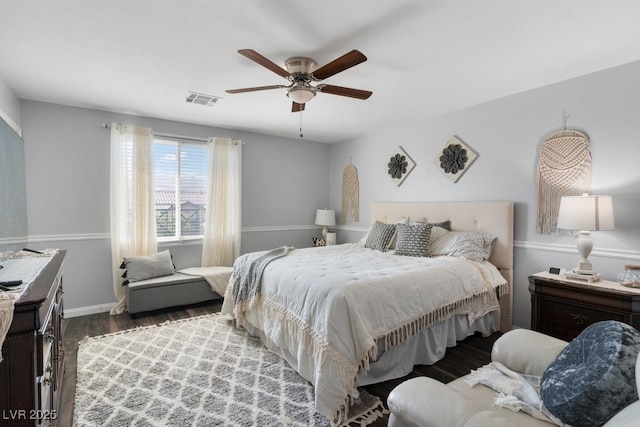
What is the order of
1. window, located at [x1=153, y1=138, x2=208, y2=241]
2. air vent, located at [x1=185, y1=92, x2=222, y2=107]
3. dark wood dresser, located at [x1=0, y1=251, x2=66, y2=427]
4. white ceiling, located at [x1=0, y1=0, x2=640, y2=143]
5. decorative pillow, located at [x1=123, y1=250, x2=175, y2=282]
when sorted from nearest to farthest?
dark wood dresser, located at [x1=0, y1=251, x2=66, y2=427], white ceiling, located at [x1=0, y1=0, x2=640, y2=143], air vent, located at [x1=185, y1=92, x2=222, y2=107], decorative pillow, located at [x1=123, y1=250, x2=175, y2=282], window, located at [x1=153, y1=138, x2=208, y2=241]

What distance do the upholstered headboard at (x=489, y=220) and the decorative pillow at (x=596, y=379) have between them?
2.15 meters

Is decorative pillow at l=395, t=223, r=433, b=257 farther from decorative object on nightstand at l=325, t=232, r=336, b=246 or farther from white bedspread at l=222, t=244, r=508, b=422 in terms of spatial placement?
decorative object on nightstand at l=325, t=232, r=336, b=246

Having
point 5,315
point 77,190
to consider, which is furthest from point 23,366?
point 77,190

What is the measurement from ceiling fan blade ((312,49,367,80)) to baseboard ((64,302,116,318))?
3.81 metres

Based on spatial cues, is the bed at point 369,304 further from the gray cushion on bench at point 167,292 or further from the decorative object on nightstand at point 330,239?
the decorative object on nightstand at point 330,239

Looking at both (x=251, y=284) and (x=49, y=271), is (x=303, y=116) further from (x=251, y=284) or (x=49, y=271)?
(x=49, y=271)

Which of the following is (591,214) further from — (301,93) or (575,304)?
(301,93)

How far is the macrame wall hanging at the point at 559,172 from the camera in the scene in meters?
2.80

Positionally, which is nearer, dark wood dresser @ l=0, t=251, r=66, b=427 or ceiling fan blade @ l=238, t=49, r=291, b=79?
dark wood dresser @ l=0, t=251, r=66, b=427

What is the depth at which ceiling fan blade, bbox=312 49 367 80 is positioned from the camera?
2.00 meters

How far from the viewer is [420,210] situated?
4.15 metres

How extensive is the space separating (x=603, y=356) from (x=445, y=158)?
3130 mm

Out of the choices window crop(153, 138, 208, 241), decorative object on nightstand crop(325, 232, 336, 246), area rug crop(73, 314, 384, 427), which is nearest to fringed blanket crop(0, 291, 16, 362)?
area rug crop(73, 314, 384, 427)

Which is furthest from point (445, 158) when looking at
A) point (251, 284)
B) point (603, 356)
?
point (603, 356)
